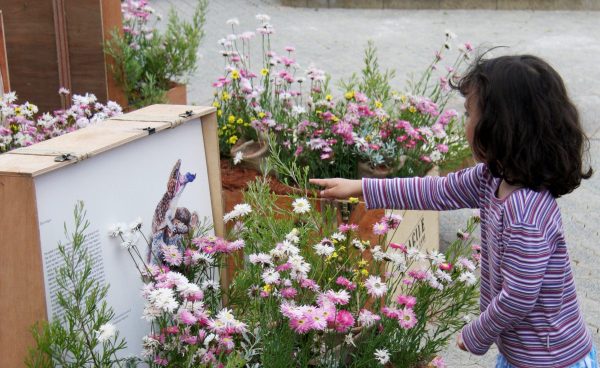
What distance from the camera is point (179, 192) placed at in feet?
7.95

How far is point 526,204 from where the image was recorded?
211 cm

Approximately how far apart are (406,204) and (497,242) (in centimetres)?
37

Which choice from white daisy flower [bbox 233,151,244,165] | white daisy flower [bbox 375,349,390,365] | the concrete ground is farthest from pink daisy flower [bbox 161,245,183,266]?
the concrete ground

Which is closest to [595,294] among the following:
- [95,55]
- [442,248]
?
[442,248]

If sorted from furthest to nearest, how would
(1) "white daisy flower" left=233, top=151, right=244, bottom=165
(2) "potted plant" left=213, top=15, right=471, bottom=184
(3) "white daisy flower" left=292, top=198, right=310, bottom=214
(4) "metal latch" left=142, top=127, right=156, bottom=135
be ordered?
(2) "potted plant" left=213, top=15, right=471, bottom=184
(1) "white daisy flower" left=233, top=151, right=244, bottom=165
(3) "white daisy flower" left=292, top=198, right=310, bottom=214
(4) "metal latch" left=142, top=127, right=156, bottom=135

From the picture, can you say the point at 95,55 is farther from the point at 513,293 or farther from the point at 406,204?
the point at 513,293

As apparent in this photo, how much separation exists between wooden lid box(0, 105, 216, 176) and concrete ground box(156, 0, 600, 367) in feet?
9.14

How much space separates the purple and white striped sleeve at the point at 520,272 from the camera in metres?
2.07

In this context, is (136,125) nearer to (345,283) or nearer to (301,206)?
(301,206)

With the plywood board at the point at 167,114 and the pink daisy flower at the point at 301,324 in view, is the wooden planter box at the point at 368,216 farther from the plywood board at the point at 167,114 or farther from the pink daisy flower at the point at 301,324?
the pink daisy flower at the point at 301,324

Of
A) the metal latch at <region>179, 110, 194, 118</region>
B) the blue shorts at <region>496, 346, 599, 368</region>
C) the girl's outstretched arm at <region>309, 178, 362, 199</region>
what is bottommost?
the blue shorts at <region>496, 346, 599, 368</region>

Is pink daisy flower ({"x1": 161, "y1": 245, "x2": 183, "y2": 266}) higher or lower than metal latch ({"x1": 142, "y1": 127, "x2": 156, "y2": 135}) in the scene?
lower

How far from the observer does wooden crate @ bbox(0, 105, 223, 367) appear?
1.92 meters

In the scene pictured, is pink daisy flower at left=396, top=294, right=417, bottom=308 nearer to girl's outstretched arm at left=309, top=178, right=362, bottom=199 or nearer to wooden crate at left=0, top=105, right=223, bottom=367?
girl's outstretched arm at left=309, top=178, right=362, bottom=199
